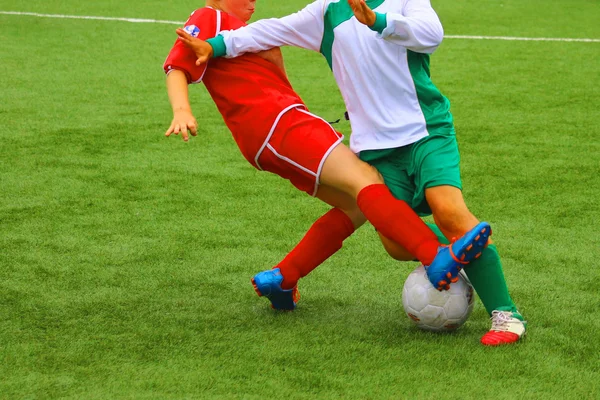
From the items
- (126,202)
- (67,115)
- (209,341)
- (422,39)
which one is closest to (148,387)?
(209,341)

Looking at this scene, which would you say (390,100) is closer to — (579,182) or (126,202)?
(126,202)

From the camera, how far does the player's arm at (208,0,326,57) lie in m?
3.31

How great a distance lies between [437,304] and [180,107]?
42.8 inches

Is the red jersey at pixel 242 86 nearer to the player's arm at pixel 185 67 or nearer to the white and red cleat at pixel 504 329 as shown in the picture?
the player's arm at pixel 185 67

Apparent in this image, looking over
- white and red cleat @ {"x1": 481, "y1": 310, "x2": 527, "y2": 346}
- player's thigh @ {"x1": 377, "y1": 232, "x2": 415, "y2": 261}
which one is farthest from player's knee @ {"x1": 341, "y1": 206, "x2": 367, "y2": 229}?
white and red cleat @ {"x1": 481, "y1": 310, "x2": 527, "y2": 346}

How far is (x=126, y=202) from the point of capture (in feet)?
16.4

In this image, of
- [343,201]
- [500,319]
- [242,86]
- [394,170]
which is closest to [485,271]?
[500,319]

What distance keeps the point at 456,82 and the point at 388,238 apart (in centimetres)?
483

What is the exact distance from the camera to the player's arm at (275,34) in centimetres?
331

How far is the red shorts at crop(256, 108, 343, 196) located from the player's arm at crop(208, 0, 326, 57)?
251 mm

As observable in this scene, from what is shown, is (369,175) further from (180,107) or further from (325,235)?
(180,107)

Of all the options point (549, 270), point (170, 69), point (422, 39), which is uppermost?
point (422, 39)

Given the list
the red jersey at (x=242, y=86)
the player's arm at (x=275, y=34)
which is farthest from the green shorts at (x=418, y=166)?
the player's arm at (x=275, y=34)

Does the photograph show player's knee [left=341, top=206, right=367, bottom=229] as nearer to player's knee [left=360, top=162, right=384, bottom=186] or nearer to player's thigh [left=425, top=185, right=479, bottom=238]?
player's knee [left=360, top=162, right=384, bottom=186]
